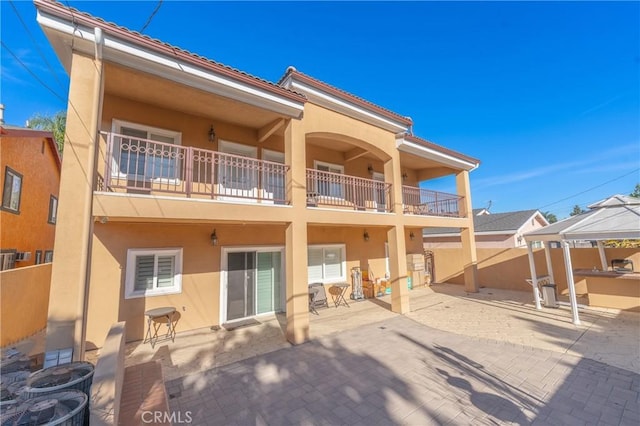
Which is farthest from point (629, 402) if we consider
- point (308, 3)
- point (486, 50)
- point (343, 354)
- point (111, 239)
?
point (486, 50)

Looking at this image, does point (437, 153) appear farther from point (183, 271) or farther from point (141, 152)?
point (141, 152)

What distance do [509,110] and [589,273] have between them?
710 inches

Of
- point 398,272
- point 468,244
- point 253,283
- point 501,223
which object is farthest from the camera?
point 501,223

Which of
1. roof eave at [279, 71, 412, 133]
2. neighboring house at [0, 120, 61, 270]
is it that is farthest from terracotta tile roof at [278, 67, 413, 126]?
neighboring house at [0, 120, 61, 270]

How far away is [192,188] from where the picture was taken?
7953mm

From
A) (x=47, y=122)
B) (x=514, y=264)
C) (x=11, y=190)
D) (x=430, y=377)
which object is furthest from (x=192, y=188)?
(x=47, y=122)

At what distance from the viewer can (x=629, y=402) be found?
4.16 metres

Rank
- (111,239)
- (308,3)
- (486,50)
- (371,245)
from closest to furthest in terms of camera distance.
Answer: (111,239), (308,3), (371,245), (486,50)

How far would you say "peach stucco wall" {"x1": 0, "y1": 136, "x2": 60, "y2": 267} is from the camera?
9617mm

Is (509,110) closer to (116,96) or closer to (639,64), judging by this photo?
(639,64)

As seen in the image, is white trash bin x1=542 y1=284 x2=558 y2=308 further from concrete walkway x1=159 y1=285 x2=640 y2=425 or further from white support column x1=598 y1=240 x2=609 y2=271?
white support column x1=598 y1=240 x2=609 y2=271

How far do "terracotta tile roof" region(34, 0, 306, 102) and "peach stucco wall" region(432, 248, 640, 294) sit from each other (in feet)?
43.2

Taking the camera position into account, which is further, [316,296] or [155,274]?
[316,296]

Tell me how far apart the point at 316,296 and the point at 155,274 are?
545 centimetres
